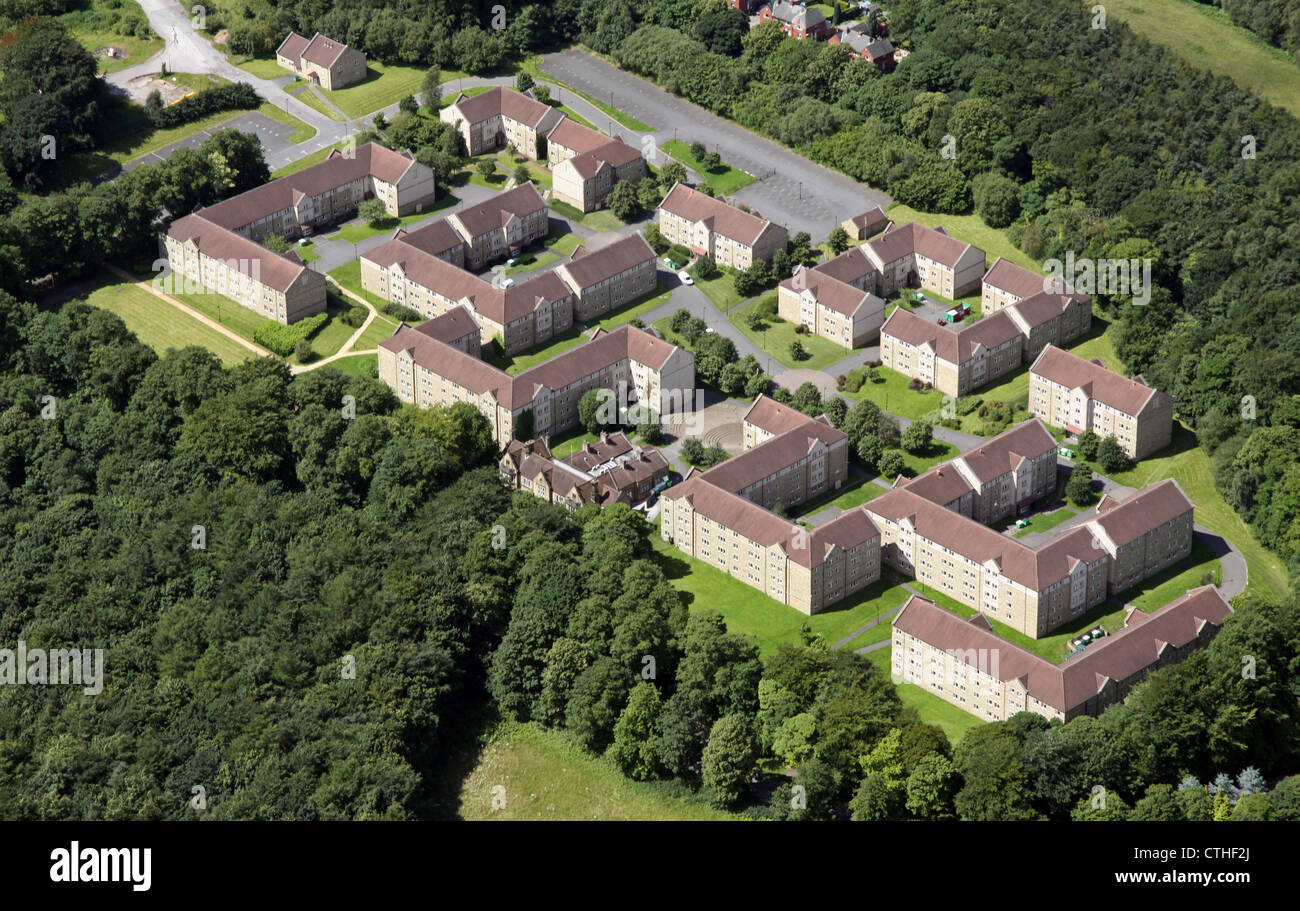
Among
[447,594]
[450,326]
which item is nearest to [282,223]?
[450,326]

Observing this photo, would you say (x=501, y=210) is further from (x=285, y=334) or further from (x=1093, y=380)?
(x=1093, y=380)

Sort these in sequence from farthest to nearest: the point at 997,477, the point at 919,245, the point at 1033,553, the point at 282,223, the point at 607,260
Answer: the point at 282,223
the point at 919,245
the point at 607,260
the point at 997,477
the point at 1033,553

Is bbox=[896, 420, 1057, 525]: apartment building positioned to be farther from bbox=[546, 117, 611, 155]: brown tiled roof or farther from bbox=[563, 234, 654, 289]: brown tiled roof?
bbox=[546, 117, 611, 155]: brown tiled roof

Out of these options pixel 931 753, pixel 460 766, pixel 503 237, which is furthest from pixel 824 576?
pixel 503 237

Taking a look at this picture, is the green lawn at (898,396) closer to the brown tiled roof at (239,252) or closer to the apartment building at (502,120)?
the brown tiled roof at (239,252)

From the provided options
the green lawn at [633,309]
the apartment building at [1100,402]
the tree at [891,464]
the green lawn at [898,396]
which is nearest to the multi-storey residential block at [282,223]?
the green lawn at [633,309]

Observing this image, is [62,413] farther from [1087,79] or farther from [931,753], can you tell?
[1087,79]
